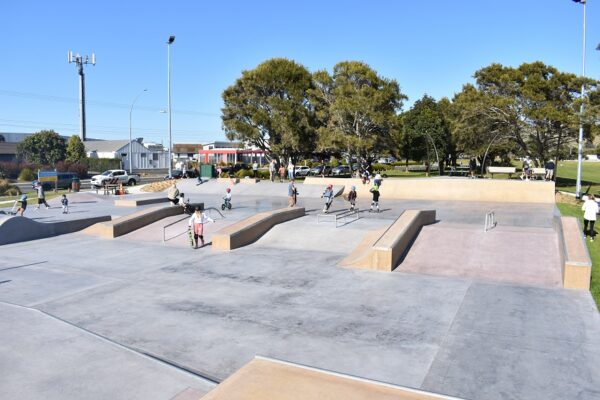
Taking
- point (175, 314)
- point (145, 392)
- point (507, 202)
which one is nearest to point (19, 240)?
point (175, 314)

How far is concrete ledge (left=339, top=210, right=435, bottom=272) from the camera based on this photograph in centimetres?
1230

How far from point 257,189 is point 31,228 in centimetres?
1681

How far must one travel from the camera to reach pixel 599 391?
598 cm

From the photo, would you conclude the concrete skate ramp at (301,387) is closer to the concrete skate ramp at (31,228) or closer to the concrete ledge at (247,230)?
the concrete ledge at (247,230)

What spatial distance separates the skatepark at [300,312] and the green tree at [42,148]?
5561 centimetres

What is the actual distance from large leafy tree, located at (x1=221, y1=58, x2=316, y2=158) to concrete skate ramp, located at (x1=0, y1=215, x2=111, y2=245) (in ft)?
78.3

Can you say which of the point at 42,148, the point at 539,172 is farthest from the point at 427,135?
the point at 42,148

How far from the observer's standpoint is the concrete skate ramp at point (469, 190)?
2516cm

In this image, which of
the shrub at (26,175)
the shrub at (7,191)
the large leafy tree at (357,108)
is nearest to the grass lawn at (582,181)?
the large leafy tree at (357,108)

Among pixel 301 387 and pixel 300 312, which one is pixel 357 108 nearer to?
pixel 300 312

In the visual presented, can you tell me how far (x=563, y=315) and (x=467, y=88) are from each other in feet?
106

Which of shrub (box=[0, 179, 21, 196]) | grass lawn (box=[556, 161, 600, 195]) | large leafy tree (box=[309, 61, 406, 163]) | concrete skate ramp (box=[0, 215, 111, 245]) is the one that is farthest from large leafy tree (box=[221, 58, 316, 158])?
concrete skate ramp (box=[0, 215, 111, 245])

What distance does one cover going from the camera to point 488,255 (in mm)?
12859

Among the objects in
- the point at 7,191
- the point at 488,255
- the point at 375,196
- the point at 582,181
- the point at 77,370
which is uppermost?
the point at 582,181
